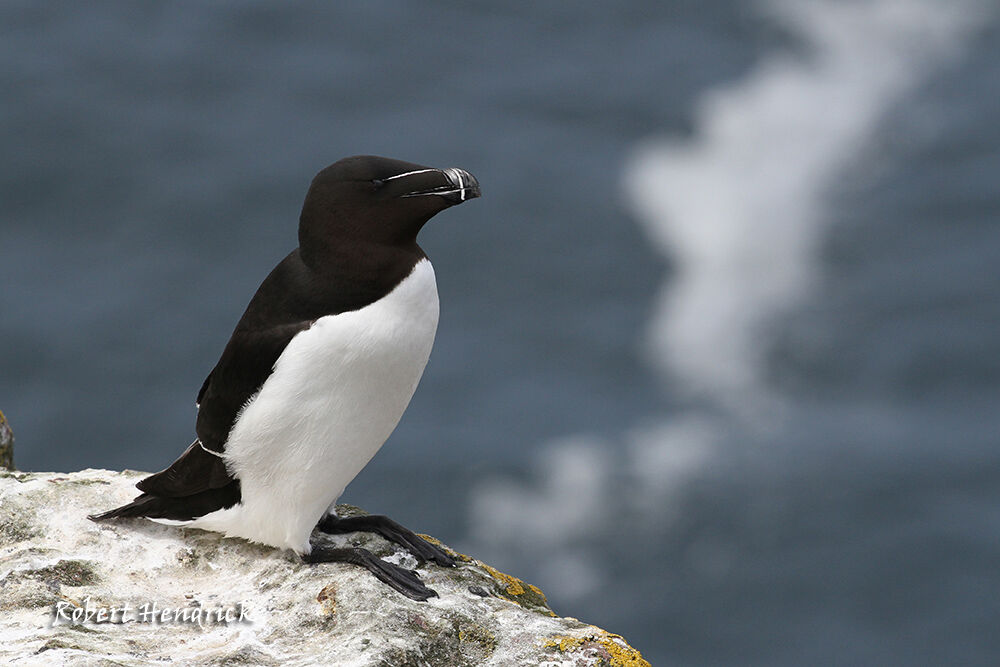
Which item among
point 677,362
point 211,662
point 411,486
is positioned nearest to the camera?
point 211,662

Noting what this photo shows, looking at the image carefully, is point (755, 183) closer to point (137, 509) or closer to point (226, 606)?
point (137, 509)

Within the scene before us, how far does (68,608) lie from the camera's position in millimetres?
4883

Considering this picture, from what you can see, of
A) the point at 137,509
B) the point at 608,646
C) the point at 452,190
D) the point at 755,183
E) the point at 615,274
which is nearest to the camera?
the point at 608,646

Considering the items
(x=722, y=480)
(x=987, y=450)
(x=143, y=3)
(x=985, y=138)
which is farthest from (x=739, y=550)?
(x=143, y=3)

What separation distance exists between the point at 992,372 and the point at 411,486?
33.1 ft

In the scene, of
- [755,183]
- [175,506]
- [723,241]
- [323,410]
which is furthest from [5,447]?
[755,183]

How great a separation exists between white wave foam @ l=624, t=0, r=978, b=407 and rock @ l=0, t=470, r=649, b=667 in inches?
759

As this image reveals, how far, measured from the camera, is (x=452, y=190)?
5020mm

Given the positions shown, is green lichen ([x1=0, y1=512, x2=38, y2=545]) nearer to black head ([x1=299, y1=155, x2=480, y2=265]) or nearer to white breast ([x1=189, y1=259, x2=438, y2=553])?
white breast ([x1=189, y1=259, x2=438, y2=553])

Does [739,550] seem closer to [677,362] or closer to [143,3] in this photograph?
[677,362]

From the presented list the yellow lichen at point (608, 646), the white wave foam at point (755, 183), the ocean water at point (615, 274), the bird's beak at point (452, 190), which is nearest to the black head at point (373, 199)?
the bird's beak at point (452, 190)

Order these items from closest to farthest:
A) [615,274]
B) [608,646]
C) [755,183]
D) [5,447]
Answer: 1. [608,646]
2. [5,447]
3. [615,274]
4. [755,183]

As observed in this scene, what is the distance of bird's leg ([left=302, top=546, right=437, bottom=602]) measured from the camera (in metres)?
5.14

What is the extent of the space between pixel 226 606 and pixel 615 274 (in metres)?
20.8
